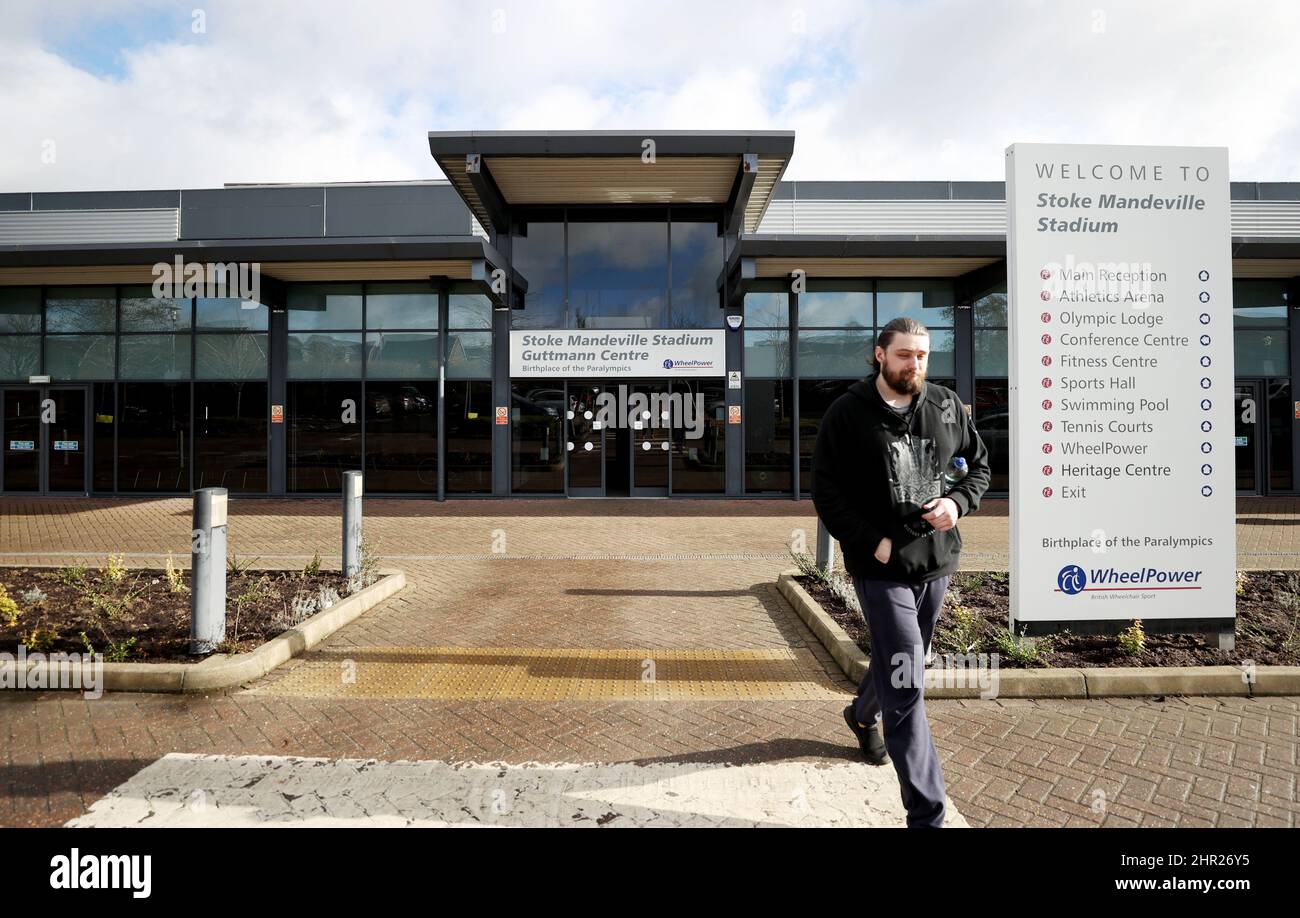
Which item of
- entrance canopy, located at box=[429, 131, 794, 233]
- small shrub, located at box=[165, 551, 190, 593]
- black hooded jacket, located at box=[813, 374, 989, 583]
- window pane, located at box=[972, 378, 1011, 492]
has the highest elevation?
entrance canopy, located at box=[429, 131, 794, 233]

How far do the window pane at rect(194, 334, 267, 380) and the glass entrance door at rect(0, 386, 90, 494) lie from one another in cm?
280

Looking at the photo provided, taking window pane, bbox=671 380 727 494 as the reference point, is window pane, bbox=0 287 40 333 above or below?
above

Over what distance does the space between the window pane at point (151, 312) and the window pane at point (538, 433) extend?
7.70 meters

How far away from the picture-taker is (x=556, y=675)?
176 inches

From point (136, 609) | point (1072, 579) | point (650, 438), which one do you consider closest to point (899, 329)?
point (1072, 579)

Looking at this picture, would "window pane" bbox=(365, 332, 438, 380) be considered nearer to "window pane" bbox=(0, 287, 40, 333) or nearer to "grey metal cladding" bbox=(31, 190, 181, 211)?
"grey metal cladding" bbox=(31, 190, 181, 211)

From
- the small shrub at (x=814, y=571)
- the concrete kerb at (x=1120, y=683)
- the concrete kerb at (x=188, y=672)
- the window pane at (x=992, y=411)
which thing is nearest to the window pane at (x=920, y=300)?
the window pane at (x=992, y=411)

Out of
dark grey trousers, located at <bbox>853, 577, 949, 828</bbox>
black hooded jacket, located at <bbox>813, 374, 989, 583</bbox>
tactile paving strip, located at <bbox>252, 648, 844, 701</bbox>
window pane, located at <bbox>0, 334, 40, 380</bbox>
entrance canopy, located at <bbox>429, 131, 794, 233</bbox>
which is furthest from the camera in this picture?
window pane, located at <bbox>0, 334, 40, 380</bbox>

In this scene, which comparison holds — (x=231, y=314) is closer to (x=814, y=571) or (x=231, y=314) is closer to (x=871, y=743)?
(x=814, y=571)

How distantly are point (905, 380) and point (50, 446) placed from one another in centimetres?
1906

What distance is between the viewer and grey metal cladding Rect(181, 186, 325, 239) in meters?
16.0

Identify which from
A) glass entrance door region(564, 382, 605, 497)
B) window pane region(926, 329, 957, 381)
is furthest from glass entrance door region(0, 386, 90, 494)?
window pane region(926, 329, 957, 381)

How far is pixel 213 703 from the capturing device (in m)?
3.94

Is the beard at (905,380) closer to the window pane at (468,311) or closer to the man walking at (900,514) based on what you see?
the man walking at (900,514)
